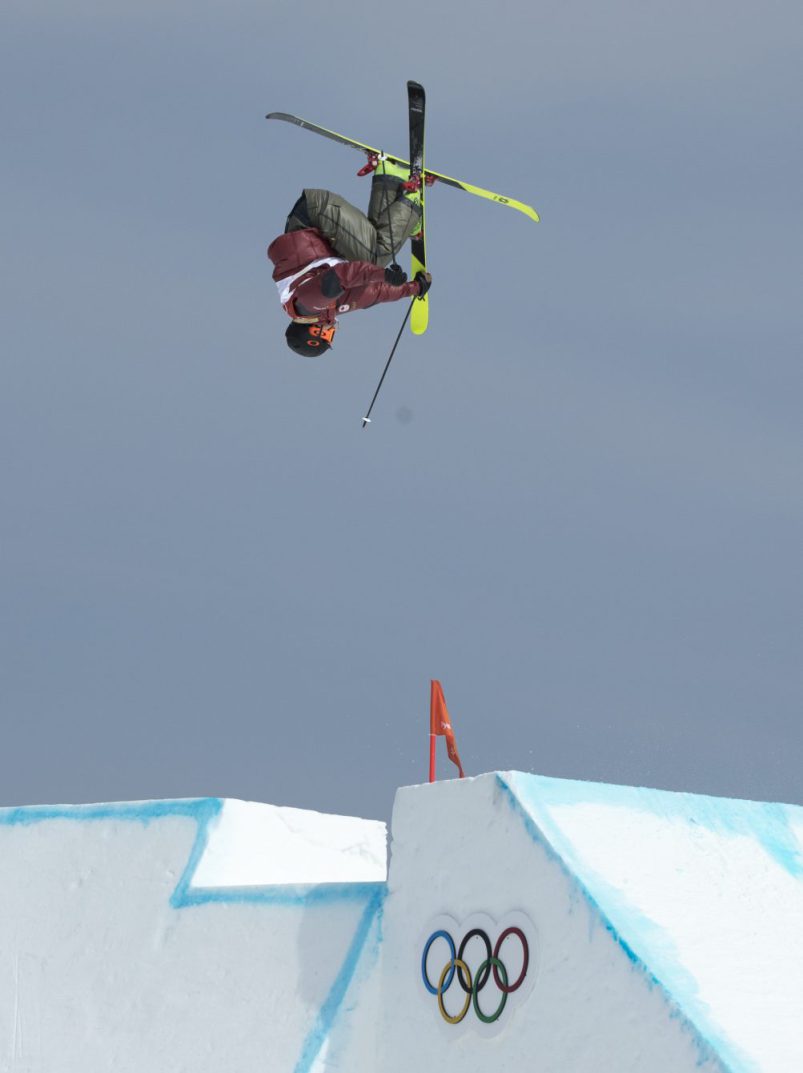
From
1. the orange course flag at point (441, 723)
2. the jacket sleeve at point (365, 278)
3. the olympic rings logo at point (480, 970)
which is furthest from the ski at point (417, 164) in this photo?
the olympic rings logo at point (480, 970)

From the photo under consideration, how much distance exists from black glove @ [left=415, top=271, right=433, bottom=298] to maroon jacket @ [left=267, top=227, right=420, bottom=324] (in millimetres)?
304

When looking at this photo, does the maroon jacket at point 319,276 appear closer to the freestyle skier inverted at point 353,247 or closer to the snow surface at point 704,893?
the freestyle skier inverted at point 353,247

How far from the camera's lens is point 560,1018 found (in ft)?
22.8

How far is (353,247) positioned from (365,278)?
0.22 meters

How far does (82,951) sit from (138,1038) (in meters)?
0.97

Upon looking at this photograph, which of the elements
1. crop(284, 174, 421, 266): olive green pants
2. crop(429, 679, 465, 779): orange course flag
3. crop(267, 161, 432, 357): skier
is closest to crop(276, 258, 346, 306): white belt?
crop(267, 161, 432, 357): skier

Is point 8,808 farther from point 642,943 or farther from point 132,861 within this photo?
point 642,943

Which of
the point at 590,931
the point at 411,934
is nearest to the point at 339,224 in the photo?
the point at 411,934

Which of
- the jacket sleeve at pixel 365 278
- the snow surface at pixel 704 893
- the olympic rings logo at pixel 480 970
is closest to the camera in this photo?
the snow surface at pixel 704 893

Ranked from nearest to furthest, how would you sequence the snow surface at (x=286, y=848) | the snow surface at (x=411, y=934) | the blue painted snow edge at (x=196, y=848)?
the snow surface at (x=411, y=934)
the blue painted snow edge at (x=196, y=848)
the snow surface at (x=286, y=848)

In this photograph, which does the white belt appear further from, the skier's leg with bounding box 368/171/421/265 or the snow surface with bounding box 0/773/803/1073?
the snow surface with bounding box 0/773/803/1073

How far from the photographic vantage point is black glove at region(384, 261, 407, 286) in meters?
9.77

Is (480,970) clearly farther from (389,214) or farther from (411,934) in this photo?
(389,214)

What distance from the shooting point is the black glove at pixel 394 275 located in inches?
384
